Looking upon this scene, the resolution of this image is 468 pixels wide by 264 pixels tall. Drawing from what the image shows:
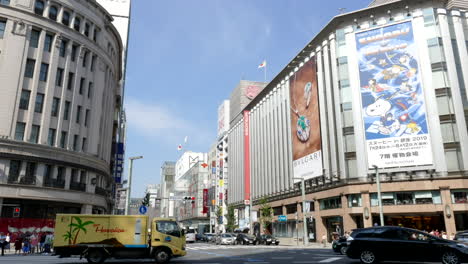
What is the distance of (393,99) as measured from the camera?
1763 inches

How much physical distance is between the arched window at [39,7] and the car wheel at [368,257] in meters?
42.3

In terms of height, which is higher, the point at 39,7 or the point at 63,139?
the point at 39,7

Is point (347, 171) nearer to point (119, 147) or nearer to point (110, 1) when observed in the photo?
point (119, 147)

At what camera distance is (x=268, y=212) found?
2501 inches

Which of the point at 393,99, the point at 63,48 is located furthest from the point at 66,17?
the point at 393,99

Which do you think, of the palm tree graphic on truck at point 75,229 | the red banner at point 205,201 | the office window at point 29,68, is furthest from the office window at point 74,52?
the red banner at point 205,201

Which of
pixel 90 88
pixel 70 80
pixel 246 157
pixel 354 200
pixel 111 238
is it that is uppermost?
pixel 90 88

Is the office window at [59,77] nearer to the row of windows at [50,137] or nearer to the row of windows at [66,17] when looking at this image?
the row of windows at [50,137]

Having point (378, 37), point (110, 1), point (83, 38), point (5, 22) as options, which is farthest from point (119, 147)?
point (378, 37)

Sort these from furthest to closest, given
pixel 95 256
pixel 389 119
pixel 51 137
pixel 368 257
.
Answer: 1. pixel 389 119
2. pixel 51 137
3. pixel 95 256
4. pixel 368 257

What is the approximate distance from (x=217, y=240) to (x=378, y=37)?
1364 inches

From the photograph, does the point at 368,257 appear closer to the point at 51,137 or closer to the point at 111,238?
the point at 111,238

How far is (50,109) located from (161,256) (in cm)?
2820

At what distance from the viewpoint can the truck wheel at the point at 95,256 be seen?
63.5 ft
